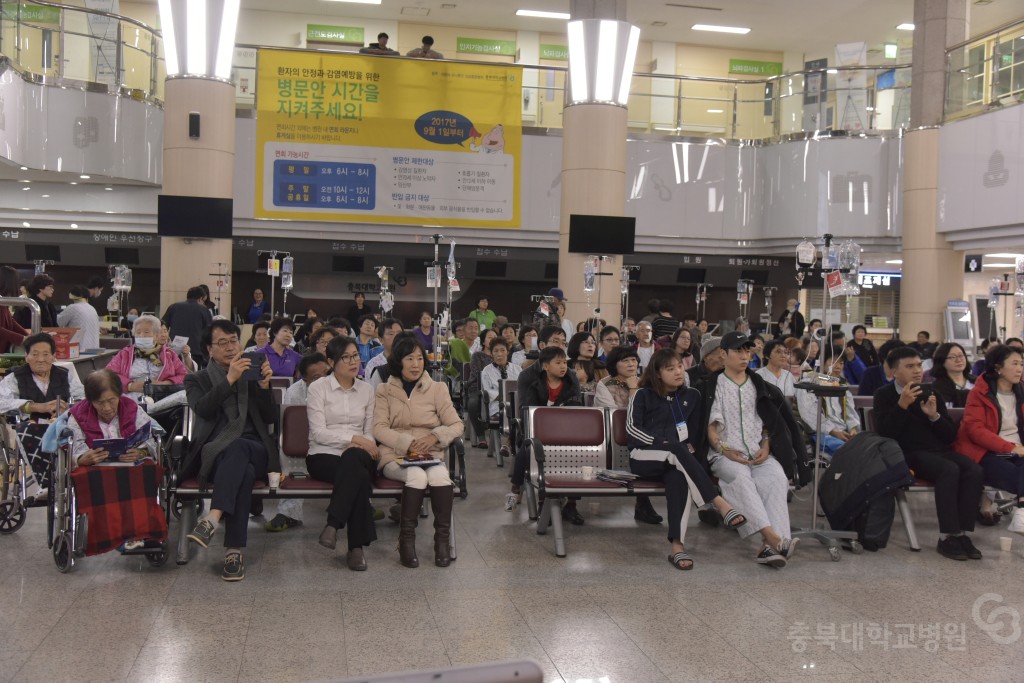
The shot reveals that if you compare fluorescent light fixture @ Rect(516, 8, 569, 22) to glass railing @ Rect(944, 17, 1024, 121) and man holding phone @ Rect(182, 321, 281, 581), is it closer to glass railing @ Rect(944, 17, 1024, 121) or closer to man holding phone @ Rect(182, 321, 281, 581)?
glass railing @ Rect(944, 17, 1024, 121)

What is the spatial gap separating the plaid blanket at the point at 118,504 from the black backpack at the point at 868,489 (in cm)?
421

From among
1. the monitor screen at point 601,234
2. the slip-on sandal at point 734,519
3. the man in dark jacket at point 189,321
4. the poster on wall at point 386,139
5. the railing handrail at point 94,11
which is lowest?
the slip-on sandal at point 734,519

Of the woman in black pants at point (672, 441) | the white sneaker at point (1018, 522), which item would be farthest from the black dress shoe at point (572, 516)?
the white sneaker at point (1018, 522)

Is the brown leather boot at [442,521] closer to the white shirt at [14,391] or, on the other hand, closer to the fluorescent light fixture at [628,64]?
the white shirt at [14,391]

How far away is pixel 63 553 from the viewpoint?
5.20 meters

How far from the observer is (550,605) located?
4.88 metres

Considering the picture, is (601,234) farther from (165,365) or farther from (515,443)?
(165,365)

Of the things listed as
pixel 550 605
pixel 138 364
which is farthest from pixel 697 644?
pixel 138 364

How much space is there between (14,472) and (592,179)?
11.1 meters

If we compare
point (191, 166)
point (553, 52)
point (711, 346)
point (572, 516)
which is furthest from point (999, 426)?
point (553, 52)

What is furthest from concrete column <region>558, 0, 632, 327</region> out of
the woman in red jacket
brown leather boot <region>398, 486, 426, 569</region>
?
brown leather boot <region>398, 486, 426, 569</region>

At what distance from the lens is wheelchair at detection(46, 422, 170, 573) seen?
510 centimetres

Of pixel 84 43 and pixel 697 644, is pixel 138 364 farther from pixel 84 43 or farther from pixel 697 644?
pixel 84 43

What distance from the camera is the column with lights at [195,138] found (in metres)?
14.2
